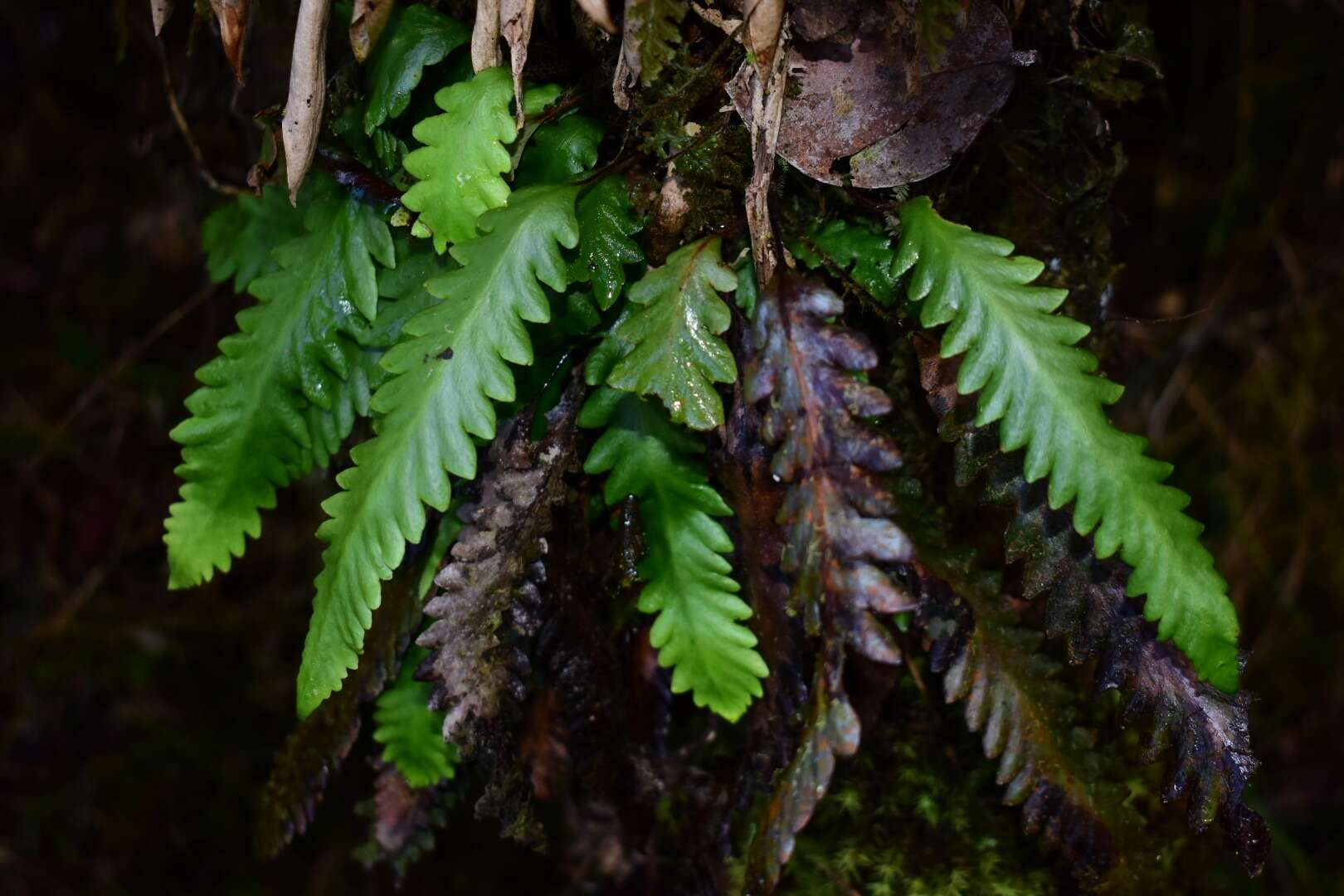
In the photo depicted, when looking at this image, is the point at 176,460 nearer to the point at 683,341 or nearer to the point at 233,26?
the point at 233,26

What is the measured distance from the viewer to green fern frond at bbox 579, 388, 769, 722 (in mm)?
1229

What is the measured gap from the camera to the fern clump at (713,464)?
44.8 inches

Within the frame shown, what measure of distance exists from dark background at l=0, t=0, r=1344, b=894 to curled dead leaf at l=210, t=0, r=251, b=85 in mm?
1115

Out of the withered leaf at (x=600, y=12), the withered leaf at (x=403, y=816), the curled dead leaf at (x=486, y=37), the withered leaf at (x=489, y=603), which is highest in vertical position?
the withered leaf at (x=600, y=12)

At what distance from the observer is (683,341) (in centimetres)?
118

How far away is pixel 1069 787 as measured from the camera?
1301mm

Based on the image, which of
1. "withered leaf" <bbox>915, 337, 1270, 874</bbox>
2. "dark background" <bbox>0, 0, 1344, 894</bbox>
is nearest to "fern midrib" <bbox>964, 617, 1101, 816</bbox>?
"withered leaf" <bbox>915, 337, 1270, 874</bbox>

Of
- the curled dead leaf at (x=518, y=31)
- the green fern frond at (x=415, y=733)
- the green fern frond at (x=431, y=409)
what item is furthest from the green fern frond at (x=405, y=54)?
Result: the green fern frond at (x=415, y=733)

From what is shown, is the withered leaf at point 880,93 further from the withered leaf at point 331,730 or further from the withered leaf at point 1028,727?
the withered leaf at point 331,730

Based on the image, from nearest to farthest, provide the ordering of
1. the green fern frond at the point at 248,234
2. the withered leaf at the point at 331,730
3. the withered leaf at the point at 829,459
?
the withered leaf at the point at 829,459 → the withered leaf at the point at 331,730 → the green fern frond at the point at 248,234

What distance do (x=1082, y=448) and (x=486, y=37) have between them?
0.86 meters

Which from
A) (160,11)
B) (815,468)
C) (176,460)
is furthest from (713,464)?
(176,460)

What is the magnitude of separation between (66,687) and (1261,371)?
10.9 ft

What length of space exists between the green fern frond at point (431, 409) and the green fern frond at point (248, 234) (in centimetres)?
51
